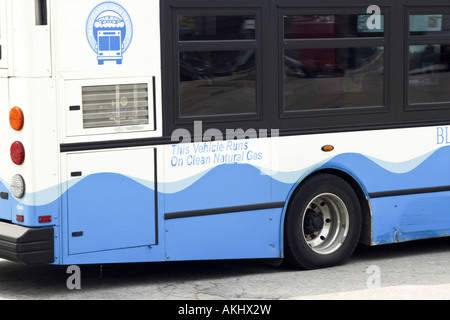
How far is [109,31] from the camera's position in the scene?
23.9 ft

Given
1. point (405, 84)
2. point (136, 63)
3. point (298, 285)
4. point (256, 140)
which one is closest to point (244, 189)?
point (256, 140)

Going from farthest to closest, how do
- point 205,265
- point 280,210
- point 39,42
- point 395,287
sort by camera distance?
point 205,265 → point 280,210 → point 395,287 → point 39,42

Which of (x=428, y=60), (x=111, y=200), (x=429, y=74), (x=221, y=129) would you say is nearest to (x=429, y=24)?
(x=428, y=60)

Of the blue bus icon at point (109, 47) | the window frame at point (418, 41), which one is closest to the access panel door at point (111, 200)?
the blue bus icon at point (109, 47)

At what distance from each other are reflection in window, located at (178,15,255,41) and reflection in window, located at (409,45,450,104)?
5.67 ft

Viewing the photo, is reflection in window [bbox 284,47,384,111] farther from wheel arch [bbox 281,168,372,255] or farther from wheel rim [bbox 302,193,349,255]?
wheel rim [bbox 302,193,349,255]

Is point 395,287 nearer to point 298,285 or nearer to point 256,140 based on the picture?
point 298,285

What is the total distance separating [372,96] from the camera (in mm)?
8586

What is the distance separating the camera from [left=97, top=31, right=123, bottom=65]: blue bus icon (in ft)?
23.7

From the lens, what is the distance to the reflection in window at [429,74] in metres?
8.79

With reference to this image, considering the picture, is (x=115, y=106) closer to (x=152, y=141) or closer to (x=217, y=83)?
(x=152, y=141)

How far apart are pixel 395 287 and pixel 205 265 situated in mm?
1867

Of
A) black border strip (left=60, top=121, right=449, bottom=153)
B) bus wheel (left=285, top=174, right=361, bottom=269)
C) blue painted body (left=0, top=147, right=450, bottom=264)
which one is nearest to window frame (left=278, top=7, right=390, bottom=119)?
black border strip (left=60, top=121, right=449, bottom=153)

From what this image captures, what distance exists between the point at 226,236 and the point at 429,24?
111 inches
